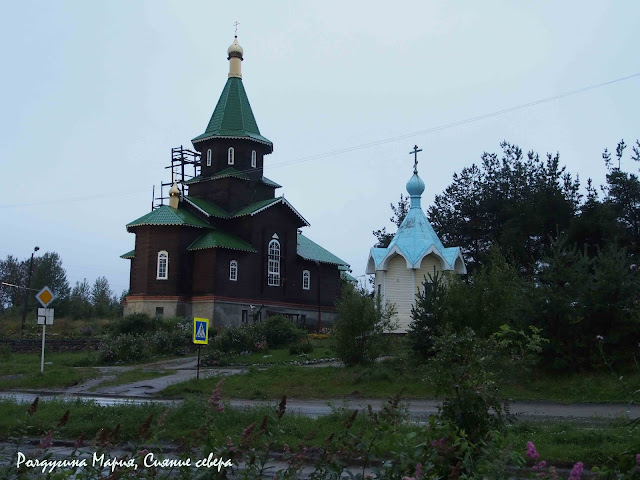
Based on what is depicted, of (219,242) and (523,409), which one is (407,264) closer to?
(219,242)

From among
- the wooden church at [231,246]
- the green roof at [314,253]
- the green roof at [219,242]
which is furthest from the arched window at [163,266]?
the green roof at [314,253]

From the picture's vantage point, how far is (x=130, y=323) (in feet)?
115

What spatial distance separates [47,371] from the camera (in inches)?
924

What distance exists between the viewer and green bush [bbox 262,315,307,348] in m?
31.0

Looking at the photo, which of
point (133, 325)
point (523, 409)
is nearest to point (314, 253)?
point (133, 325)

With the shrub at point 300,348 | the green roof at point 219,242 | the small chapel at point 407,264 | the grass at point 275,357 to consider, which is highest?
the green roof at point 219,242

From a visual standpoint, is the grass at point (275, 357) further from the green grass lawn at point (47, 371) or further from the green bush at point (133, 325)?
the green bush at point (133, 325)

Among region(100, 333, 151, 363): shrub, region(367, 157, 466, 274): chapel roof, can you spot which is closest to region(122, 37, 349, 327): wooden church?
region(100, 333, 151, 363): shrub

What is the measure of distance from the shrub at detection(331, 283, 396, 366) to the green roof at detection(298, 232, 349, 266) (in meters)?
24.8

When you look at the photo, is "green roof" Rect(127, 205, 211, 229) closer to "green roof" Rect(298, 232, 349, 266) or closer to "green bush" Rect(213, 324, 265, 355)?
"green roof" Rect(298, 232, 349, 266)

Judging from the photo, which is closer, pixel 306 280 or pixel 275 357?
pixel 275 357

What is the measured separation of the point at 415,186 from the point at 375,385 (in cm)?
1535

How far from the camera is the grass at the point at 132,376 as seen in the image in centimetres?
2108

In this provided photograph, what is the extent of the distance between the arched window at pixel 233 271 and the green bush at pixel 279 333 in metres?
9.90
